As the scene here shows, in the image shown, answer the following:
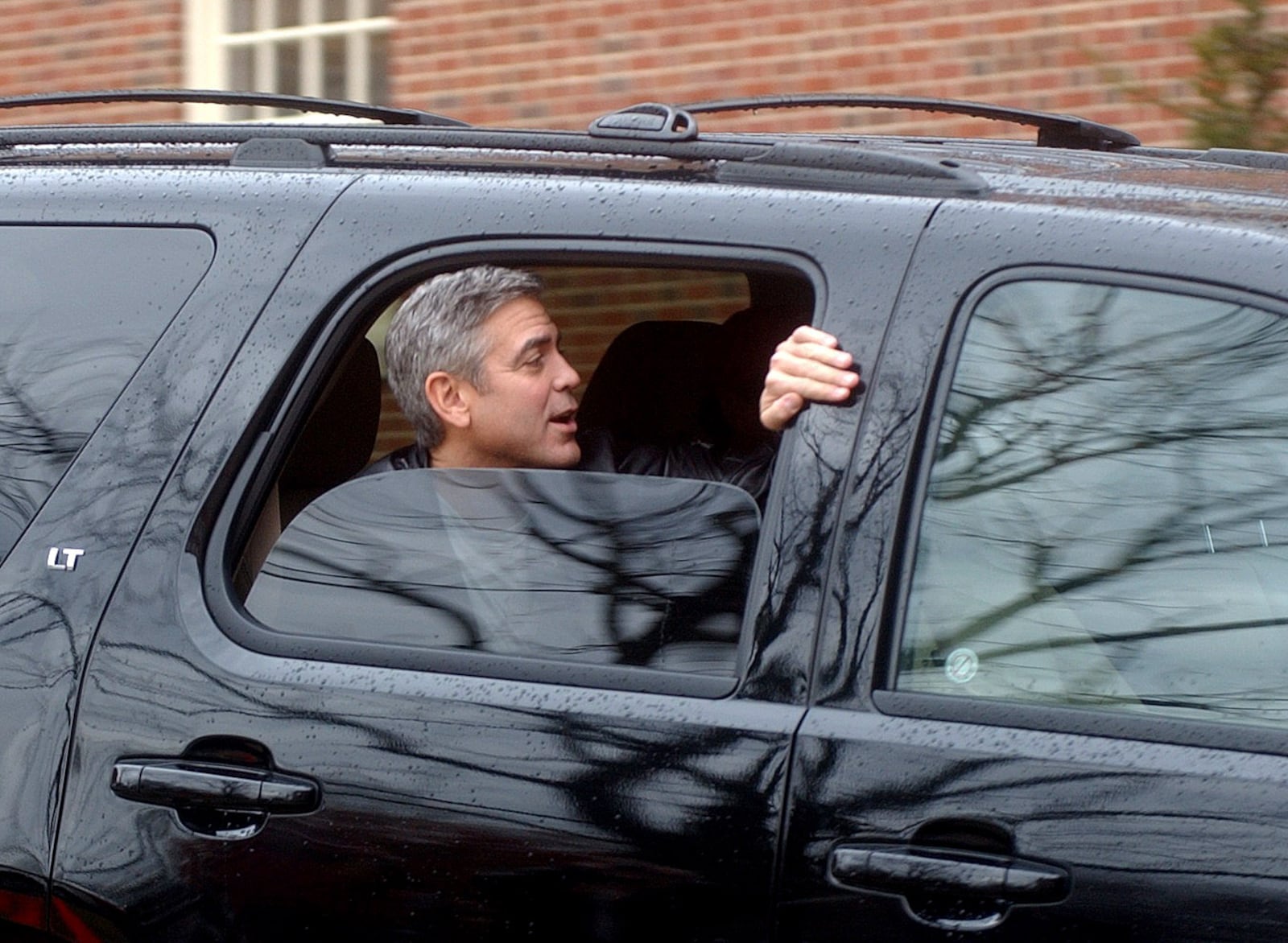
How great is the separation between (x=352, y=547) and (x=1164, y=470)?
36.0 inches

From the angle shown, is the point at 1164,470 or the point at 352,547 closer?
the point at 1164,470

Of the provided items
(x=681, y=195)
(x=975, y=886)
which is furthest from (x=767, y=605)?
(x=681, y=195)

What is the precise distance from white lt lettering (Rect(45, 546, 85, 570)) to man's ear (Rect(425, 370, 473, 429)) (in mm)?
676

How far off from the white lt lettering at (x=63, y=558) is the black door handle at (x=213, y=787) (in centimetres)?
25

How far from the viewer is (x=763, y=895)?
5.92ft

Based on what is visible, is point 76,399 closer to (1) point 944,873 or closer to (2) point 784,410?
(2) point 784,410

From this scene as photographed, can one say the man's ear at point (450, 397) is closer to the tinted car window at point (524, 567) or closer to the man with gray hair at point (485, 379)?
the man with gray hair at point (485, 379)

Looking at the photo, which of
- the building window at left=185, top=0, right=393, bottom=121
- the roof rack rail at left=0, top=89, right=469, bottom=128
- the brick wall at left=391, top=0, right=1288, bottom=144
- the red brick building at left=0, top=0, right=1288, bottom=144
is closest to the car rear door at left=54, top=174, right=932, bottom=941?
the roof rack rail at left=0, top=89, right=469, bottom=128

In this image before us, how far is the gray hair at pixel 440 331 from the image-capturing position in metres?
2.51

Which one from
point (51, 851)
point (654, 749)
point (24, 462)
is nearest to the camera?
point (654, 749)

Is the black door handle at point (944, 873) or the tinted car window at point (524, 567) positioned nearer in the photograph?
the black door handle at point (944, 873)

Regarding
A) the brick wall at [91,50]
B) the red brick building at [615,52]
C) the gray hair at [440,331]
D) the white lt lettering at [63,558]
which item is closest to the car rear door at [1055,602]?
the gray hair at [440,331]

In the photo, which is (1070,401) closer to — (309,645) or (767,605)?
(767,605)

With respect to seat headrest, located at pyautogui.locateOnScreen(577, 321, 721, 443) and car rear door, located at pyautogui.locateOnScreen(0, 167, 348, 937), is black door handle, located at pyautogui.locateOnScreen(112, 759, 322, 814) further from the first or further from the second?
seat headrest, located at pyautogui.locateOnScreen(577, 321, 721, 443)
